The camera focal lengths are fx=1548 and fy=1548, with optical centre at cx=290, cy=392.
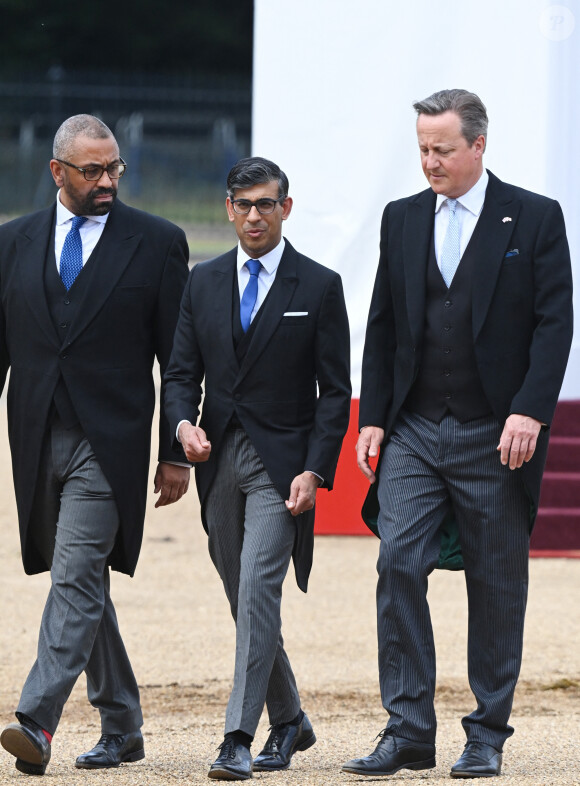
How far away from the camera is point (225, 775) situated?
12.2 feet

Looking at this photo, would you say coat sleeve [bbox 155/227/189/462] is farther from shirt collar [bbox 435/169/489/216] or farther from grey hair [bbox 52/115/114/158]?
shirt collar [bbox 435/169/489/216]

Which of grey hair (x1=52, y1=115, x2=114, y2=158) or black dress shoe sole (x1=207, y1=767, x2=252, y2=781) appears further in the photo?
grey hair (x1=52, y1=115, x2=114, y2=158)

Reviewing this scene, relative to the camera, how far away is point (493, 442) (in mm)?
3908

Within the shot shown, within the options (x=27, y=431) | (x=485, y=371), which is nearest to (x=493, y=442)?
(x=485, y=371)

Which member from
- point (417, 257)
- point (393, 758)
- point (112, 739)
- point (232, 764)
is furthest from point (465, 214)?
point (112, 739)

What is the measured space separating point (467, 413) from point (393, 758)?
0.88 metres

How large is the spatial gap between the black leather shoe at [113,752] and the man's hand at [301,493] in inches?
32.7

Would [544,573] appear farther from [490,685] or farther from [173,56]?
[173,56]

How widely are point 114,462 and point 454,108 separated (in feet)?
4.16

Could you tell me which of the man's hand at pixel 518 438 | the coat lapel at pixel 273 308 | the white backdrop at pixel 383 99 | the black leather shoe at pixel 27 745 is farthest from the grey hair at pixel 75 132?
the white backdrop at pixel 383 99

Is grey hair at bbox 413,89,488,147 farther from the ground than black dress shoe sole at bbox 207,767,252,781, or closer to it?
farther from the ground

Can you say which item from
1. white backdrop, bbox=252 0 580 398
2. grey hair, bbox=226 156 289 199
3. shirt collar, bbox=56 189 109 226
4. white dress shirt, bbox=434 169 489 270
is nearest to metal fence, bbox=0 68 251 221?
white backdrop, bbox=252 0 580 398

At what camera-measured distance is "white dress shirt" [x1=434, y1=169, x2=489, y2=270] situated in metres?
3.95

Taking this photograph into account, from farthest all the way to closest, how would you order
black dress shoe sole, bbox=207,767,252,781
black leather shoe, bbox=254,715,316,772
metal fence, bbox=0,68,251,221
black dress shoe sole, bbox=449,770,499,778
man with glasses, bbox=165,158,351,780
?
1. metal fence, bbox=0,68,251,221
2. black leather shoe, bbox=254,715,316,772
3. man with glasses, bbox=165,158,351,780
4. black dress shoe sole, bbox=449,770,499,778
5. black dress shoe sole, bbox=207,767,252,781
